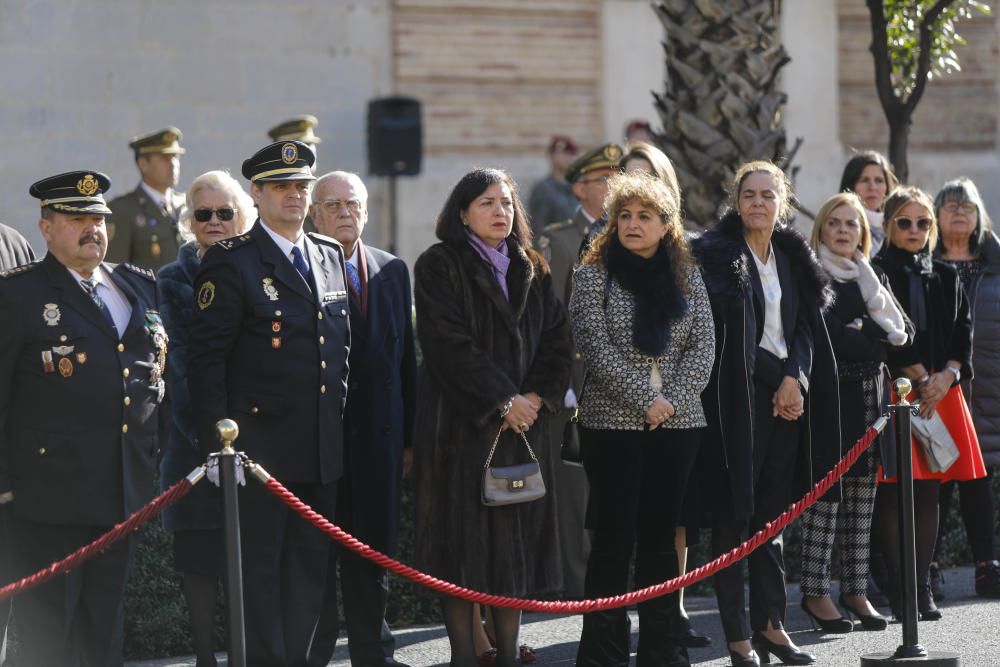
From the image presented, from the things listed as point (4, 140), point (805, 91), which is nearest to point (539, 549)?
point (4, 140)

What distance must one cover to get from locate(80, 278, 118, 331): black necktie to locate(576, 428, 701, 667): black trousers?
Answer: 195 centimetres

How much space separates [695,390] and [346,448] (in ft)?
4.70

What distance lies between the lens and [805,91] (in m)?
17.4

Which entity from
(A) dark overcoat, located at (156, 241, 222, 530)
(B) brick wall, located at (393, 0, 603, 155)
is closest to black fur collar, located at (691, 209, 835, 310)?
(A) dark overcoat, located at (156, 241, 222, 530)

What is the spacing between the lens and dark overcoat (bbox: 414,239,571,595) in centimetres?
745

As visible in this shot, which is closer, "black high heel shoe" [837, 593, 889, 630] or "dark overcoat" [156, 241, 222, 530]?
"dark overcoat" [156, 241, 222, 530]

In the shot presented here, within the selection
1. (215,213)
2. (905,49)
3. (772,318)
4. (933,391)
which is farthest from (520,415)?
(905,49)

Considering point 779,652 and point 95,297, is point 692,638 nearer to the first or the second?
point 779,652

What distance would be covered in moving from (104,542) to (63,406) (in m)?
0.67

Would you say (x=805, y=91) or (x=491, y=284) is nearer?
(x=491, y=284)

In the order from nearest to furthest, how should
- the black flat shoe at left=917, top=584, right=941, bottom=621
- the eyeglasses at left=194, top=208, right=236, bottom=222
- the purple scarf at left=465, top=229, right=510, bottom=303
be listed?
1. the purple scarf at left=465, top=229, right=510, bottom=303
2. the eyeglasses at left=194, top=208, right=236, bottom=222
3. the black flat shoe at left=917, top=584, right=941, bottom=621

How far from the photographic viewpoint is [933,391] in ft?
30.2

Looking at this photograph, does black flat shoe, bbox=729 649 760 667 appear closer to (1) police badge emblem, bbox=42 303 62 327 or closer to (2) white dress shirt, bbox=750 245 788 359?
(2) white dress shirt, bbox=750 245 788 359

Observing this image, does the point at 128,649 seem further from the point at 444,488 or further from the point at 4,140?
the point at 4,140
